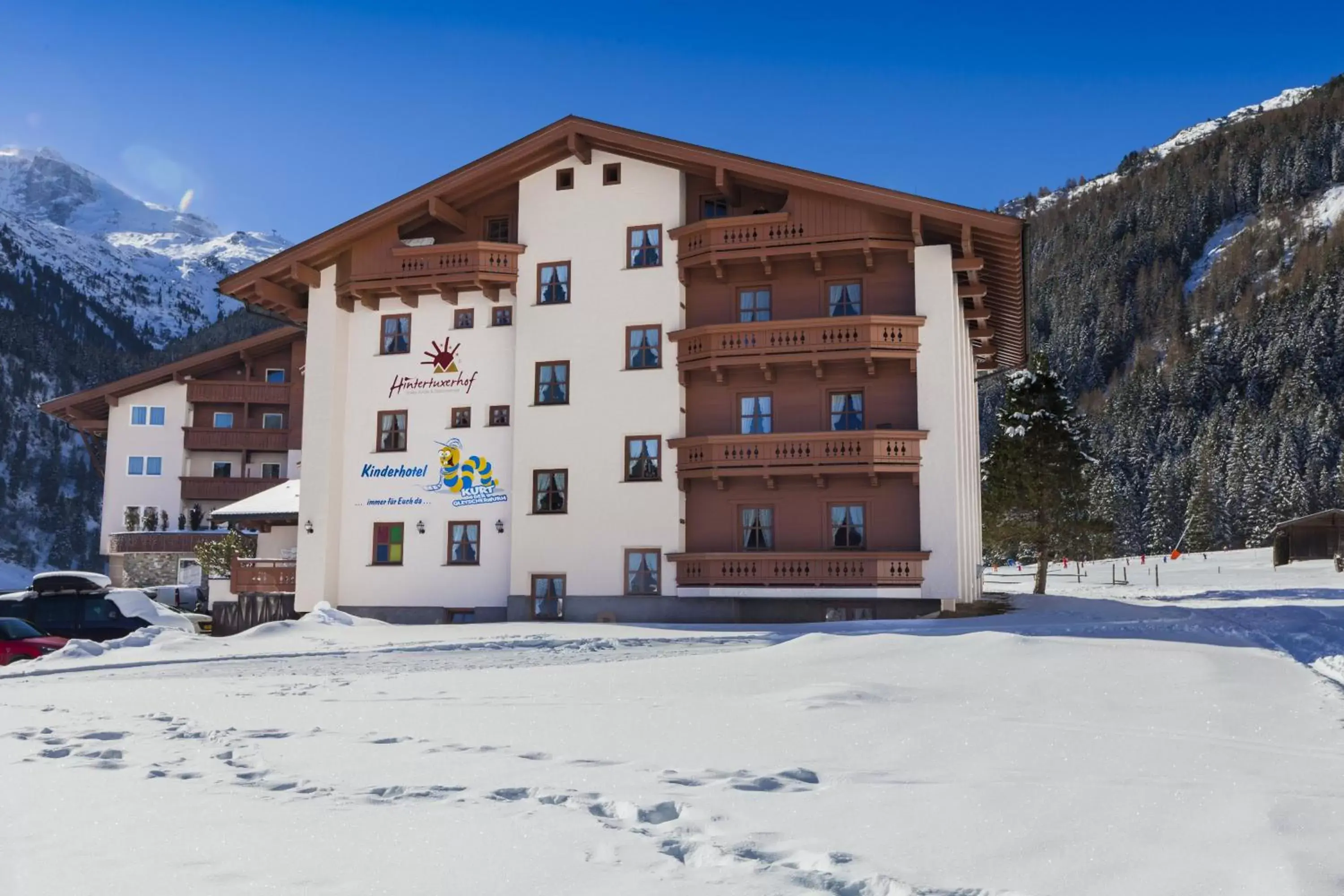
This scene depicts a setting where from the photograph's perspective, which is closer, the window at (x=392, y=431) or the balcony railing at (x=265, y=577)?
the window at (x=392, y=431)

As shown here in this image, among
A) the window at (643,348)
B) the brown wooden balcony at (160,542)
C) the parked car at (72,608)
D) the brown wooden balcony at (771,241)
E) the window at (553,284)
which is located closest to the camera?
the parked car at (72,608)

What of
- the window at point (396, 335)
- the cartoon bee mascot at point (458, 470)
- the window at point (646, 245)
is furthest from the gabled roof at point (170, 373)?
the window at point (646, 245)

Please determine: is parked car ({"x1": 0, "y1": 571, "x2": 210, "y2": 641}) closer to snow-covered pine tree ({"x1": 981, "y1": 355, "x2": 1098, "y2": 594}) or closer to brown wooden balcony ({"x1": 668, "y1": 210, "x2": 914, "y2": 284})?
brown wooden balcony ({"x1": 668, "y1": 210, "x2": 914, "y2": 284})

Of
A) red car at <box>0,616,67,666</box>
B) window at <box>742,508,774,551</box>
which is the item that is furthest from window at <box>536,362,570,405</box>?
red car at <box>0,616,67,666</box>

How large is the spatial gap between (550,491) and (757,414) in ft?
20.8

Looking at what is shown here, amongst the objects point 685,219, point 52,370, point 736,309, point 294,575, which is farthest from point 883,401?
point 52,370

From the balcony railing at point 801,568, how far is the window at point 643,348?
553 cm

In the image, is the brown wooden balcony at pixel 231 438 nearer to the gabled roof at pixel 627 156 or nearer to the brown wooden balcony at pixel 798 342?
the gabled roof at pixel 627 156

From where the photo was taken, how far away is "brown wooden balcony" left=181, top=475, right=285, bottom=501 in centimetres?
6356

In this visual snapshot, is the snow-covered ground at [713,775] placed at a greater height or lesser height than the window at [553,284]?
→ lesser

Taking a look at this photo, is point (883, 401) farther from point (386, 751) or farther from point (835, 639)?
point (386, 751)

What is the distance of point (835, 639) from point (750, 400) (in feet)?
51.2

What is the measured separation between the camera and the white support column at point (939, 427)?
97.1 feet

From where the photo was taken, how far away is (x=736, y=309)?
32.6 m
